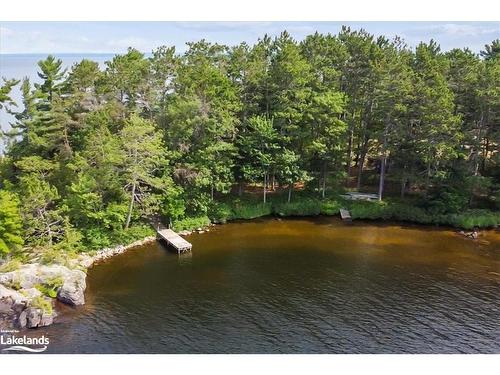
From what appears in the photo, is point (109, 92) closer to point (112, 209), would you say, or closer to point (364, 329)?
point (112, 209)

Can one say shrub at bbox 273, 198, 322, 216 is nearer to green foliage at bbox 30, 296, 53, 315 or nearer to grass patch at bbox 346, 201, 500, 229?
grass patch at bbox 346, 201, 500, 229

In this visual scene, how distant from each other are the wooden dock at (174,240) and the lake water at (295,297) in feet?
2.97

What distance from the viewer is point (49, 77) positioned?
4334 cm

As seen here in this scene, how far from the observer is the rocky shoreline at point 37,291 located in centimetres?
2861

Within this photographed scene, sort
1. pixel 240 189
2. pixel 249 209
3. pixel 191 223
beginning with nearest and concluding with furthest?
pixel 191 223
pixel 249 209
pixel 240 189

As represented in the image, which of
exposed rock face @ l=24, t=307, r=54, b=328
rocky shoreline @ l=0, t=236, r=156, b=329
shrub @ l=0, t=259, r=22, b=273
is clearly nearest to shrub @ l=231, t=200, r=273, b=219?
rocky shoreline @ l=0, t=236, r=156, b=329

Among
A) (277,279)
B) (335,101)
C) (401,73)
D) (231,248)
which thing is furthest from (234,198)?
(401,73)

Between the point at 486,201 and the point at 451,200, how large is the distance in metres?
5.47

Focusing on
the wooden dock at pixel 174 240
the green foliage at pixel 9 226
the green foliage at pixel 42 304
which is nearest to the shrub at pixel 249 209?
the wooden dock at pixel 174 240

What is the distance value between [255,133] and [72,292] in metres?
23.3

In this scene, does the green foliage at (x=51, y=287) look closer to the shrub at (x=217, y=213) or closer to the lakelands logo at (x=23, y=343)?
the lakelands logo at (x=23, y=343)

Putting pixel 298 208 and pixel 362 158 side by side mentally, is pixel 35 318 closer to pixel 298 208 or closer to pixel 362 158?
pixel 298 208

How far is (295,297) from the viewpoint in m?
32.3

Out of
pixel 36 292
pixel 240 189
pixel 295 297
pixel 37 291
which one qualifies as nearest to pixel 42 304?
pixel 36 292
